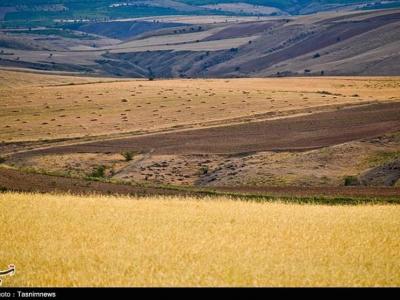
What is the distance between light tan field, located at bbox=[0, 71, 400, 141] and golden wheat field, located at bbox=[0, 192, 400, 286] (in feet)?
132

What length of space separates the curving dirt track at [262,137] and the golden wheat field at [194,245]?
96.8ft

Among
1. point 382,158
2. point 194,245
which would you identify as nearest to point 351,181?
point 382,158

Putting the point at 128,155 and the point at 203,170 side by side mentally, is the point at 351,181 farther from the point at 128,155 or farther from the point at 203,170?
the point at 128,155

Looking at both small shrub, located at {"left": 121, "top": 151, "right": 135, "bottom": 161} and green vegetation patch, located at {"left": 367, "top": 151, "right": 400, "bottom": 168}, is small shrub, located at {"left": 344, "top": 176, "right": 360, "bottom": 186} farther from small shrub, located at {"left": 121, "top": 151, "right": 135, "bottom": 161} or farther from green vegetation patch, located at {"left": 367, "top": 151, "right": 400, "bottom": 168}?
small shrub, located at {"left": 121, "top": 151, "right": 135, "bottom": 161}

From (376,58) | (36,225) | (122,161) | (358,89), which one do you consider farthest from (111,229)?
(376,58)

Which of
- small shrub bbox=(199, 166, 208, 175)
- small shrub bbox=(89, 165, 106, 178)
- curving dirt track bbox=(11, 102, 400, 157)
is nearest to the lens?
small shrub bbox=(89, 165, 106, 178)

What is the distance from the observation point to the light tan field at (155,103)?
67.1 m

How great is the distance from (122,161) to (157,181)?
722 centimetres

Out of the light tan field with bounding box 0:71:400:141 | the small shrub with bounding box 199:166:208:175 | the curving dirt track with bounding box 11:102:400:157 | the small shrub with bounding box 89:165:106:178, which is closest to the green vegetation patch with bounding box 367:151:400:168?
the curving dirt track with bounding box 11:102:400:157

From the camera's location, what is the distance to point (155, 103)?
79.2 metres

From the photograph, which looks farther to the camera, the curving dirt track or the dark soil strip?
the curving dirt track

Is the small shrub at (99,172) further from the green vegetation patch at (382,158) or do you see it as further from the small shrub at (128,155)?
the green vegetation patch at (382,158)

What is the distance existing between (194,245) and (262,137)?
4235cm

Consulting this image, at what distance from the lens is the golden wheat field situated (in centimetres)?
1354
